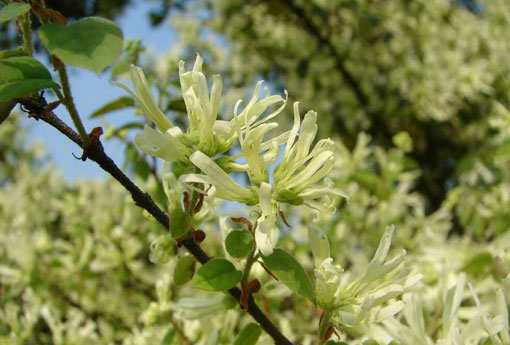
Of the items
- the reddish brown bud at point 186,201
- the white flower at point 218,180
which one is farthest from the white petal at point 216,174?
the reddish brown bud at point 186,201

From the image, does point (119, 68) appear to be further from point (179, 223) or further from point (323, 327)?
point (323, 327)

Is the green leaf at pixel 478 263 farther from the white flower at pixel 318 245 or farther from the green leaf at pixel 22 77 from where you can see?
the green leaf at pixel 22 77

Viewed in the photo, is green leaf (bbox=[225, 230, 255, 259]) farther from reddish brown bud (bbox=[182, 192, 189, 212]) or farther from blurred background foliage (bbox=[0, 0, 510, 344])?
blurred background foliage (bbox=[0, 0, 510, 344])

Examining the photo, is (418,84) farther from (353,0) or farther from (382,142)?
(353,0)

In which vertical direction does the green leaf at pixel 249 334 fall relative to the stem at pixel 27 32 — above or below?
below

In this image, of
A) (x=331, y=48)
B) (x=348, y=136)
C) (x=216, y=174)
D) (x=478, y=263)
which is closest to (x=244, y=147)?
(x=216, y=174)

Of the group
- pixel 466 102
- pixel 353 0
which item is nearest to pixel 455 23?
pixel 466 102
